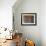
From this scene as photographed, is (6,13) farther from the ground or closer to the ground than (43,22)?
farther from the ground

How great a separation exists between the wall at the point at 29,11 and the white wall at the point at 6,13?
110cm

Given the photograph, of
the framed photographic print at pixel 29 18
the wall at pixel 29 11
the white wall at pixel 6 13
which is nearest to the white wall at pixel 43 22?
the wall at pixel 29 11

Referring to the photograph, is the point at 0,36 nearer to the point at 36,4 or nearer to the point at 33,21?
the point at 33,21

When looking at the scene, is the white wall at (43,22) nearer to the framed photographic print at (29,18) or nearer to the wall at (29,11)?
the wall at (29,11)

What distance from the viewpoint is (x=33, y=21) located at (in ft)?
17.2

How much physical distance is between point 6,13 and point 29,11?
1428 millimetres

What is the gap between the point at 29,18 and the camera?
17.2 feet

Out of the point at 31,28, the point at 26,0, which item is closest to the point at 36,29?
the point at 31,28

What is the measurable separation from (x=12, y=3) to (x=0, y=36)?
123 centimetres

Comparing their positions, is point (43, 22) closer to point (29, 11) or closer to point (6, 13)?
point (29, 11)

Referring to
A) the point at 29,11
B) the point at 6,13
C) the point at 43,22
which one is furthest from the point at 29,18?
the point at 6,13

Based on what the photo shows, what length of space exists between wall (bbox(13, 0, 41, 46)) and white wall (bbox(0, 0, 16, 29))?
1098 millimetres

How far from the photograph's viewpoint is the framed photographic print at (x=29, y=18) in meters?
5.23

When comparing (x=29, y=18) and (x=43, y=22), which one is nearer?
(x=43, y=22)
